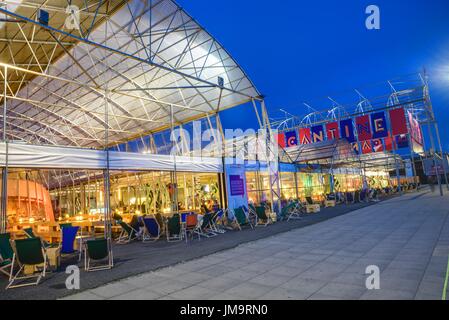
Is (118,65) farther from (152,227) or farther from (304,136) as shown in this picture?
(304,136)

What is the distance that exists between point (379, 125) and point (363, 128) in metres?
1.16

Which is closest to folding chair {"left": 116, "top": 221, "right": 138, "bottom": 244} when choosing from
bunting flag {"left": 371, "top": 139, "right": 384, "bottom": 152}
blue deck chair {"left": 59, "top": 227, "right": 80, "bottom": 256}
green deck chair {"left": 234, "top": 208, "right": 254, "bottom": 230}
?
blue deck chair {"left": 59, "top": 227, "right": 80, "bottom": 256}

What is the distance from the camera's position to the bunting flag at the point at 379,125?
2039 centimetres

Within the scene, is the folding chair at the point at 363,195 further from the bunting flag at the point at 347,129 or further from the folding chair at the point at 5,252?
the folding chair at the point at 5,252

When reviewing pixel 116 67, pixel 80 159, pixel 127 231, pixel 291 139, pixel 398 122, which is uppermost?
pixel 116 67

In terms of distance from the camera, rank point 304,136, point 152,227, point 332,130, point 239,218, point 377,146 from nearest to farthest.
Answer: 1. point 152,227
2. point 239,218
3. point 332,130
4. point 377,146
5. point 304,136

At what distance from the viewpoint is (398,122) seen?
20.0 meters

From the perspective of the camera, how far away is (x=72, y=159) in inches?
308

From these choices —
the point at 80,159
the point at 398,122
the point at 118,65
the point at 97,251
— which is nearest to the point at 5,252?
the point at 97,251

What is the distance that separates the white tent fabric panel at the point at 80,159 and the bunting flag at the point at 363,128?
51.3 feet

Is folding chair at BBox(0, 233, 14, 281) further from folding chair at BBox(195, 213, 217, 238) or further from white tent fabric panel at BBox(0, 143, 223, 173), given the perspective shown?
folding chair at BBox(195, 213, 217, 238)

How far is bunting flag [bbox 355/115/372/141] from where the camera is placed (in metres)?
21.1
